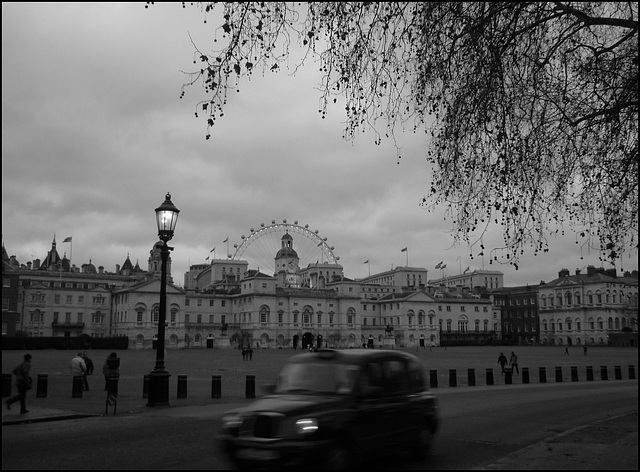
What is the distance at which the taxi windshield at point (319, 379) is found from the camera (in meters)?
9.94

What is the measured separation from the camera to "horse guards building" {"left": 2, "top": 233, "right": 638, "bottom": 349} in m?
115

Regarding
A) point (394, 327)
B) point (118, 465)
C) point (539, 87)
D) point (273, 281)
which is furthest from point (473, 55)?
point (394, 327)

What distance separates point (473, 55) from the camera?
42.1 feet

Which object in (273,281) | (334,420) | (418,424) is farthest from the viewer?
(273,281)

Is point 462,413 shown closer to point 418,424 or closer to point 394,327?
point 418,424

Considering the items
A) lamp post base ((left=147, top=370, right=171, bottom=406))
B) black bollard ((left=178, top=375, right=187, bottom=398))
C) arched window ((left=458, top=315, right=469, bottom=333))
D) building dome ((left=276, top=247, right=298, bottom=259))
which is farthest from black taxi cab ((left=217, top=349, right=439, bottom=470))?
arched window ((left=458, top=315, right=469, bottom=333))

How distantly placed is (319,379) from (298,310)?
4720 inches

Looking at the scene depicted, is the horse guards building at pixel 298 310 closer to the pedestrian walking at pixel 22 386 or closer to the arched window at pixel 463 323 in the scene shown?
the arched window at pixel 463 323

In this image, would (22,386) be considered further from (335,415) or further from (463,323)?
(463,323)

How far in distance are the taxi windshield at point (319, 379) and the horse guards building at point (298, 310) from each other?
91312mm

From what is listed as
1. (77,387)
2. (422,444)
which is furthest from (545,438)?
(77,387)

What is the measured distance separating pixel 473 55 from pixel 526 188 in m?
3.50

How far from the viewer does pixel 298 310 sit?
129 metres

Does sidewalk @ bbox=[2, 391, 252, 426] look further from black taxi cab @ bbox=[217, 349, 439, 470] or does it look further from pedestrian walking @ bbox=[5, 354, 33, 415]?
black taxi cab @ bbox=[217, 349, 439, 470]
